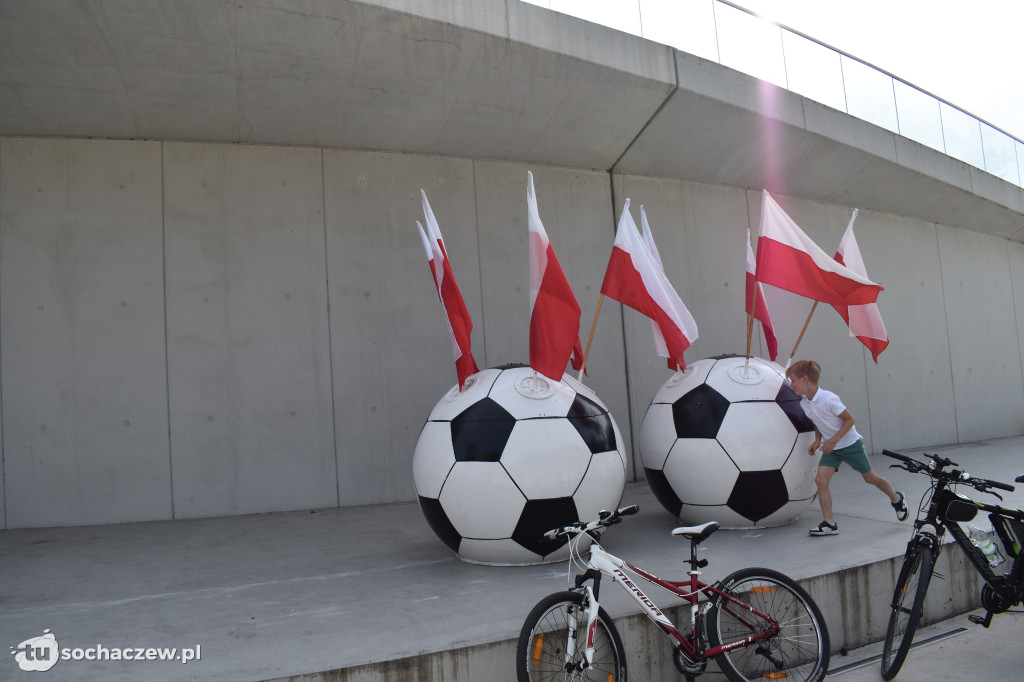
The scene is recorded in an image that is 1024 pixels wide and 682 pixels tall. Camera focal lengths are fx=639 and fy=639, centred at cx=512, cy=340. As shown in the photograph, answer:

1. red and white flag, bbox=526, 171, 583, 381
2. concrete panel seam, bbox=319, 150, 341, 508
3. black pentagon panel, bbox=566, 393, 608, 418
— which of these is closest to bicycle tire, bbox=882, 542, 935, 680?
black pentagon panel, bbox=566, 393, 608, 418

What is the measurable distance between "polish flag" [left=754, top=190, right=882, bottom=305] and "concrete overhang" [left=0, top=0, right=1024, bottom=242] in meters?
2.80

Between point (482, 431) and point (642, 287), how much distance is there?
1547 mm

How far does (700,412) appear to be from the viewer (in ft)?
14.5

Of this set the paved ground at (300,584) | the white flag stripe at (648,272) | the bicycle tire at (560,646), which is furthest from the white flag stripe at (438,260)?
the bicycle tire at (560,646)

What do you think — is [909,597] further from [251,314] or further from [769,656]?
[251,314]

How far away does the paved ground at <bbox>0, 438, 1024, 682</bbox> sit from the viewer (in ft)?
8.98

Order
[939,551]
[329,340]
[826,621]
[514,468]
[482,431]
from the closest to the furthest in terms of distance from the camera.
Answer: [939,551], [826,621], [514,468], [482,431], [329,340]

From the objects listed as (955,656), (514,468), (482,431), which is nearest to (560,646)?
(514,468)

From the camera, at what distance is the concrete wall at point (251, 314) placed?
19.7 ft

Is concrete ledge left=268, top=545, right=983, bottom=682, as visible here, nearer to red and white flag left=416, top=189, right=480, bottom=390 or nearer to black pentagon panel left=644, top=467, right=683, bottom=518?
black pentagon panel left=644, top=467, right=683, bottom=518

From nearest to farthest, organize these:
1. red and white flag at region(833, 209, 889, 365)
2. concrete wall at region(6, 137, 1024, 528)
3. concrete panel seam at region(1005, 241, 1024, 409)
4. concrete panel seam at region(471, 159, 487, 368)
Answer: red and white flag at region(833, 209, 889, 365)
concrete wall at region(6, 137, 1024, 528)
concrete panel seam at region(471, 159, 487, 368)
concrete panel seam at region(1005, 241, 1024, 409)

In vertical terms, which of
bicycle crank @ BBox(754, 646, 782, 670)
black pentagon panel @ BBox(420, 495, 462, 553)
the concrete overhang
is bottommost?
bicycle crank @ BBox(754, 646, 782, 670)

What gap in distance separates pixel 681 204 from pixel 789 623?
636cm

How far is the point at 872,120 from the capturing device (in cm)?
895
